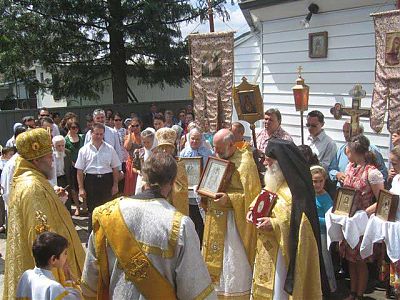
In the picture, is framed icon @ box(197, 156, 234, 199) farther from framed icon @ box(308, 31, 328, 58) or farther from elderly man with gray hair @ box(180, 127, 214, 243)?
framed icon @ box(308, 31, 328, 58)

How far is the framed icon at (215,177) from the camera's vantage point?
4488 millimetres

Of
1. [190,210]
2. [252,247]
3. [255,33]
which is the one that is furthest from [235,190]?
[255,33]

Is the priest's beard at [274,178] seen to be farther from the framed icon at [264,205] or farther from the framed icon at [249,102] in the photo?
the framed icon at [249,102]

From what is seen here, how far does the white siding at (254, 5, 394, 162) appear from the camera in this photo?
8766mm

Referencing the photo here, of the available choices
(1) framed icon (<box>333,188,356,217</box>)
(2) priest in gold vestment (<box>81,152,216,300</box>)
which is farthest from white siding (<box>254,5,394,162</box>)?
(2) priest in gold vestment (<box>81,152,216,300</box>)

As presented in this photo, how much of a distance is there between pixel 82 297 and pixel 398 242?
3.01m

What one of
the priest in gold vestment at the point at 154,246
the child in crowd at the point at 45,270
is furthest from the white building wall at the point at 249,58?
the priest in gold vestment at the point at 154,246

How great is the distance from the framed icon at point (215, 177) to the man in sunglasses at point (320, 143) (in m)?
2.32

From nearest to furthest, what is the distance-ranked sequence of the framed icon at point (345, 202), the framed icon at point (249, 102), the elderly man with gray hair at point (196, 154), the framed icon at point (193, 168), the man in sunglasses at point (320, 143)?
the framed icon at point (345, 202), the framed icon at point (193, 168), the elderly man with gray hair at point (196, 154), the man in sunglasses at point (320, 143), the framed icon at point (249, 102)

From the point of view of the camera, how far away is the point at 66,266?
330 centimetres

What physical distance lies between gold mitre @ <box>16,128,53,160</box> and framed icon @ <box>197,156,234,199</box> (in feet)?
5.49

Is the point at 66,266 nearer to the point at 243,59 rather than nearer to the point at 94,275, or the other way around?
the point at 94,275

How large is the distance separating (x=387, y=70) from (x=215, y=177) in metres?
3.27

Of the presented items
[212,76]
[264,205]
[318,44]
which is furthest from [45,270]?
[318,44]
